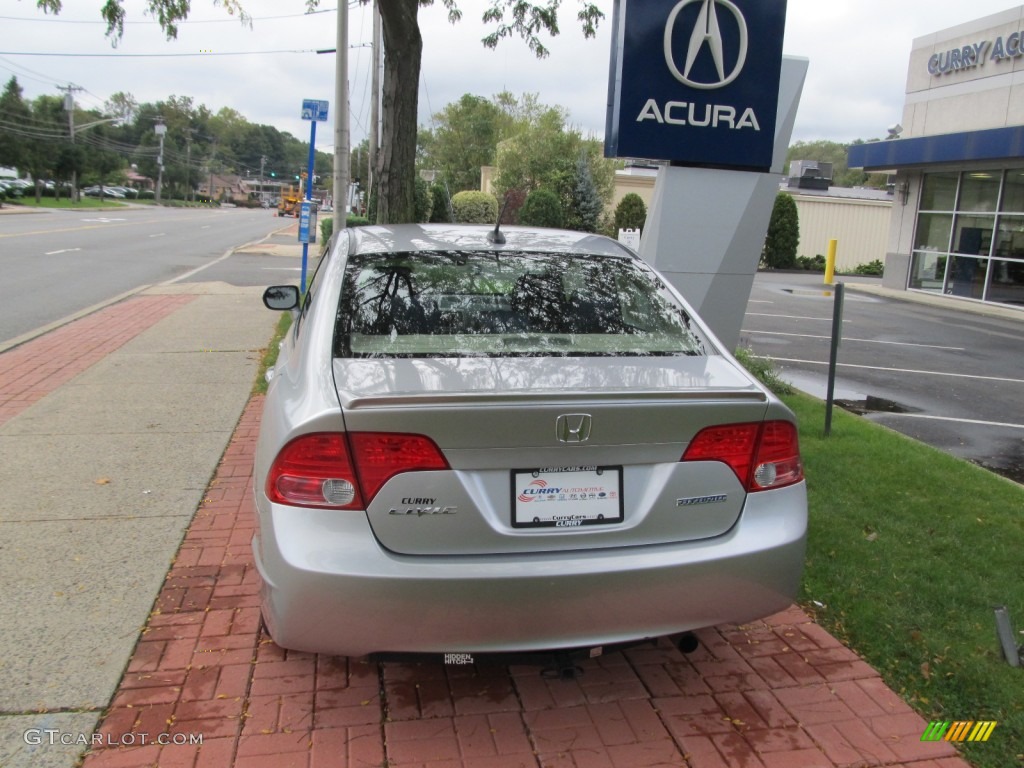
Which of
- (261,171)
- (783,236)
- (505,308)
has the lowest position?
(505,308)

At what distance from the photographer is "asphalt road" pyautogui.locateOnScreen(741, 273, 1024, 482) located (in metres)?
7.45

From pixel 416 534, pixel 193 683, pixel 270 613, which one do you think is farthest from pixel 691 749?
pixel 193 683

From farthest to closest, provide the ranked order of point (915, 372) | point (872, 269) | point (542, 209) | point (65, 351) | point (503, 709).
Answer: point (872, 269)
point (542, 209)
point (915, 372)
point (65, 351)
point (503, 709)

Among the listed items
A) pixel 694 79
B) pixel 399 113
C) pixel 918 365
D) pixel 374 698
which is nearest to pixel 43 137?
pixel 399 113

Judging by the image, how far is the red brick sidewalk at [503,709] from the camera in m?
2.80

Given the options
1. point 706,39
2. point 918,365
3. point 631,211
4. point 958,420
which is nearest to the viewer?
point 706,39

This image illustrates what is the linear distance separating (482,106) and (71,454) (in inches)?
2316

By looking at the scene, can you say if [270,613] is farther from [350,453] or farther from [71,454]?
[71,454]

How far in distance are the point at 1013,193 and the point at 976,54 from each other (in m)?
3.43

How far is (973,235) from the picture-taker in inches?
828

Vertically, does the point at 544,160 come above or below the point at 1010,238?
above

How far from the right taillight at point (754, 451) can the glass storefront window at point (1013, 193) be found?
19.9 meters

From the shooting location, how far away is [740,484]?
289cm

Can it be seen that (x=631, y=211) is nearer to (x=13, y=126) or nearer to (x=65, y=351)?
(x=65, y=351)
